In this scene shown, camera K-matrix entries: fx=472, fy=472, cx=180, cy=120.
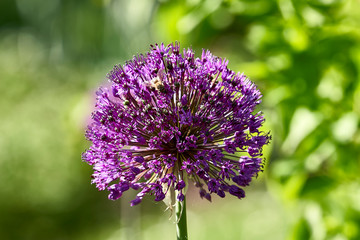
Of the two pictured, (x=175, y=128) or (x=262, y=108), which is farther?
(x=262, y=108)

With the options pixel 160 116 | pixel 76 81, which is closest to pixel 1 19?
pixel 76 81

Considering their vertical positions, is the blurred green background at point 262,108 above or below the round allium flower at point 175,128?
above

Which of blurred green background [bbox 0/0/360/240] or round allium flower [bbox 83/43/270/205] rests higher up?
blurred green background [bbox 0/0/360/240]

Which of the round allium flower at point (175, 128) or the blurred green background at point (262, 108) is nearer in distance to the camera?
the round allium flower at point (175, 128)

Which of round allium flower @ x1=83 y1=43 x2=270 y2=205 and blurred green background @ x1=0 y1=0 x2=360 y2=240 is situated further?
blurred green background @ x1=0 y1=0 x2=360 y2=240

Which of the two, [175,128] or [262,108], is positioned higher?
[262,108]
